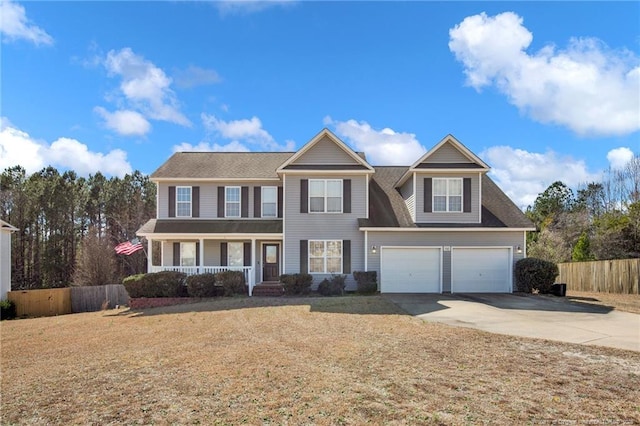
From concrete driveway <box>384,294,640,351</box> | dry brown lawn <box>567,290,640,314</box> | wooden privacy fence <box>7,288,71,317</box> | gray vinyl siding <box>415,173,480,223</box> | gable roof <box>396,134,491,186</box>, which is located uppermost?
gable roof <box>396,134,491,186</box>

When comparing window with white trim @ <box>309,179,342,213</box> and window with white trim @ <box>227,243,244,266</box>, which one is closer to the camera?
window with white trim @ <box>309,179,342,213</box>

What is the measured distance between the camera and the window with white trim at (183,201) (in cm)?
2147

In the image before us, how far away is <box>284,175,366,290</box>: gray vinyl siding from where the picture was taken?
1933 cm

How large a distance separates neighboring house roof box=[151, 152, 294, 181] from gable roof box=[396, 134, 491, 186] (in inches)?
282

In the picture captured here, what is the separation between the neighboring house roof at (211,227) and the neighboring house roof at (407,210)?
455cm

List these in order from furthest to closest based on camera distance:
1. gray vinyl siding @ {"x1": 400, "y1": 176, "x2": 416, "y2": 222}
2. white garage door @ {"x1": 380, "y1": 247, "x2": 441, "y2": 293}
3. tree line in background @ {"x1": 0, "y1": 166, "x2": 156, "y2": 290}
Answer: tree line in background @ {"x1": 0, "y1": 166, "x2": 156, "y2": 290} → gray vinyl siding @ {"x1": 400, "y1": 176, "x2": 416, "y2": 222} → white garage door @ {"x1": 380, "y1": 247, "x2": 441, "y2": 293}

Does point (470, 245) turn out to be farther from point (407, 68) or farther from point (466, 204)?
point (407, 68)

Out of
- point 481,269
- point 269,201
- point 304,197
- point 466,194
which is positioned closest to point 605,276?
point 481,269

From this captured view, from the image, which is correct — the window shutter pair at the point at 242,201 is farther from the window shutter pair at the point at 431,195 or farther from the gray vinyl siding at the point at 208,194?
the window shutter pair at the point at 431,195

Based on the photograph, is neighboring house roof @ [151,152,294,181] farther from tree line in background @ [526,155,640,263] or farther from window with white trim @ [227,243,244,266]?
tree line in background @ [526,155,640,263]

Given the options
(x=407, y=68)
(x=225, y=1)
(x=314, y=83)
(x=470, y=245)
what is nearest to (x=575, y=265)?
(x=470, y=245)

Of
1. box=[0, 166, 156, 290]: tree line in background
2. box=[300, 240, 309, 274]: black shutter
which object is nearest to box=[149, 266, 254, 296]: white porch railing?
box=[300, 240, 309, 274]: black shutter

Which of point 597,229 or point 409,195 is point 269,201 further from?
point 597,229

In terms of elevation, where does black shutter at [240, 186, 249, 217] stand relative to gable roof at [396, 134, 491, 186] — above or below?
below
